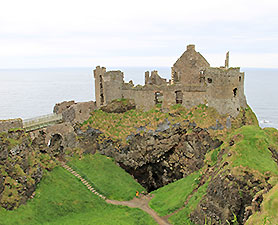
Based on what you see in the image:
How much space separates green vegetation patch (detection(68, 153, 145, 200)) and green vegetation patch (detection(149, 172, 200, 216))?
3170 millimetres

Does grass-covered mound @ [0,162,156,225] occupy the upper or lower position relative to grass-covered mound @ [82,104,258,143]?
lower

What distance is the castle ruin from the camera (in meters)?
33.7

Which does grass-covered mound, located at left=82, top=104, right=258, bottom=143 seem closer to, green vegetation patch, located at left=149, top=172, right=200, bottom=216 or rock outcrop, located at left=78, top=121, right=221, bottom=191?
rock outcrop, located at left=78, top=121, right=221, bottom=191

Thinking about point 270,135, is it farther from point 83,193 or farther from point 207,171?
point 83,193

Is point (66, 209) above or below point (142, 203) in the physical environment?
above

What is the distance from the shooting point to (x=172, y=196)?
29297 millimetres

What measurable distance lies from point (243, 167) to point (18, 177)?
19913mm

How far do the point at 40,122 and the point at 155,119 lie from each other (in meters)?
15.1

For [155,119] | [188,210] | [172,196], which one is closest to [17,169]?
[172,196]

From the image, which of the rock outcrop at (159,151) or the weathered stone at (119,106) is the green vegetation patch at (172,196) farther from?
the weathered stone at (119,106)

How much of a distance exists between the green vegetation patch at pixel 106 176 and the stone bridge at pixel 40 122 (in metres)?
5.66

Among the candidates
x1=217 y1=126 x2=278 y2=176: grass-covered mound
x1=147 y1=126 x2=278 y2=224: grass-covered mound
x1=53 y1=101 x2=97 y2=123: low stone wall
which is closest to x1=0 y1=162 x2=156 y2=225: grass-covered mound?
x1=147 y1=126 x2=278 y2=224: grass-covered mound

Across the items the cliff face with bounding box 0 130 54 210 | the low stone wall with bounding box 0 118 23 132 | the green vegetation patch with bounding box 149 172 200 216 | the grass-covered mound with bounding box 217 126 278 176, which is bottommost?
the green vegetation patch with bounding box 149 172 200 216

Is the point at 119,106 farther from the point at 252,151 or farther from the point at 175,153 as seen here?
the point at 252,151
